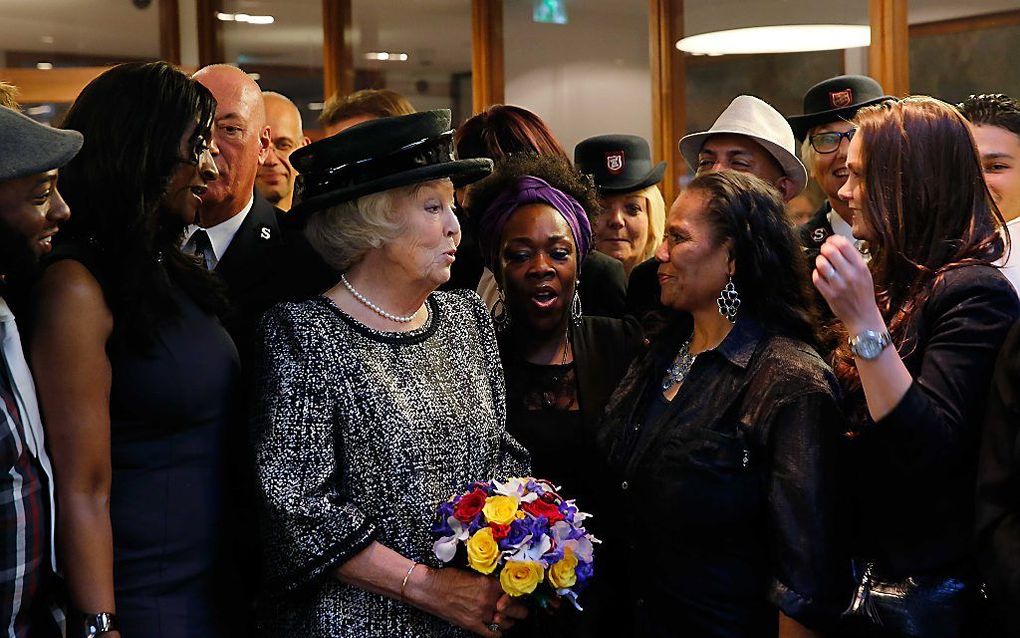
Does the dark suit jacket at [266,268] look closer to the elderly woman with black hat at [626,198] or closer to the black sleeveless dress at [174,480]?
the black sleeveless dress at [174,480]

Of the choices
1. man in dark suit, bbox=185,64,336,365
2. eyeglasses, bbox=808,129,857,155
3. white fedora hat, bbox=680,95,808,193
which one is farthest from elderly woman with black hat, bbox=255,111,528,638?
eyeglasses, bbox=808,129,857,155

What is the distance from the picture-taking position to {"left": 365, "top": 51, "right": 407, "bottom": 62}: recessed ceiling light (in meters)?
7.50

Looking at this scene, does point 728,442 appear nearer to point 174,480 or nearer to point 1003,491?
point 1003,491

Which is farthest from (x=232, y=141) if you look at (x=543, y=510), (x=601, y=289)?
(x=543, y=510)

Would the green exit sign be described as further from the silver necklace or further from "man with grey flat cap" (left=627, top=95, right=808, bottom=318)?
the silver necklace

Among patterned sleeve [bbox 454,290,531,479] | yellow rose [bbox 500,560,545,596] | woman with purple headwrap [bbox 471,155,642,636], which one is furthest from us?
woman with purple headwrap [bbox 471,155,642,636]

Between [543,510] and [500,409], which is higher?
[500,409]

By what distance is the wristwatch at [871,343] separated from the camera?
214 centimetres

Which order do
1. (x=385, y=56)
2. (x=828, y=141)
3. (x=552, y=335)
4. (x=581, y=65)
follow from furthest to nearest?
(x=385, y=56) < (x=581, y=65) < (x=828, y=141) < (x=552, y=335)

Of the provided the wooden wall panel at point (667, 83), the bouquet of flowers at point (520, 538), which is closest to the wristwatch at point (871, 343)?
the bouquet of flowers at point (520, 538)

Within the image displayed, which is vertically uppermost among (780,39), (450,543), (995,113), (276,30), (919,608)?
(276,30)

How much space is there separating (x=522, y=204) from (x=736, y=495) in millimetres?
964

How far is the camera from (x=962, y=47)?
15.3 ft

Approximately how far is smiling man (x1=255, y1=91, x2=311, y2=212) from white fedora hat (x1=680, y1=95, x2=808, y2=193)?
176 cm
